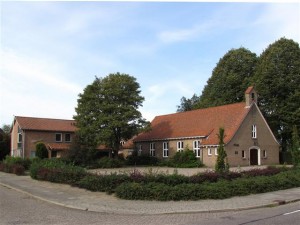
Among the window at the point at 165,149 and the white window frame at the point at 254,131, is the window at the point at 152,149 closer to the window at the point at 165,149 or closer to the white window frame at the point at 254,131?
the window at the point at 165,149

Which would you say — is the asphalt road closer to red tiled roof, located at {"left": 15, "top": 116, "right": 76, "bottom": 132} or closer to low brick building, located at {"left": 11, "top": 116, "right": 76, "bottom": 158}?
low brick building, located at {"left": 11, "top": 116, "right": 76, "bottom": 158}

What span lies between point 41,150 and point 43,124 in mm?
8196

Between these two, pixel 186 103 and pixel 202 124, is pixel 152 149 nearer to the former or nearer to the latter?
pixel 202 124

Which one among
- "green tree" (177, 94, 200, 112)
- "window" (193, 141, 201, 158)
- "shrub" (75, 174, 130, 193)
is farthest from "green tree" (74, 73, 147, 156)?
"green tree" (177, 94, 200, 112)

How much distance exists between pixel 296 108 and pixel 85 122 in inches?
1086

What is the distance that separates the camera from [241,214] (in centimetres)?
→ 1349

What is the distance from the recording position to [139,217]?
1339 centimetres

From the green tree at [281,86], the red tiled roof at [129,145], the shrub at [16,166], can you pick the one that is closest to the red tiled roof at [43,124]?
the red tiled roof at [129,145]

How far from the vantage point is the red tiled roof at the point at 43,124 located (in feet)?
187

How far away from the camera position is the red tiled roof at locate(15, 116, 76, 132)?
5706 cm

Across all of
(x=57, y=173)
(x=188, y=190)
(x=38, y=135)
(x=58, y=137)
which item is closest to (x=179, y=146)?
(x=58, y=137)

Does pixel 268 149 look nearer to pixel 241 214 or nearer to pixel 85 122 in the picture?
pixel 85 122

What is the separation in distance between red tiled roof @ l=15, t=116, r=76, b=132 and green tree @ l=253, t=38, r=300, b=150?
90.8ft

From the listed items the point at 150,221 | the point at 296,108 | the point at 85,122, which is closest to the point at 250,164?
the point at 296,108
